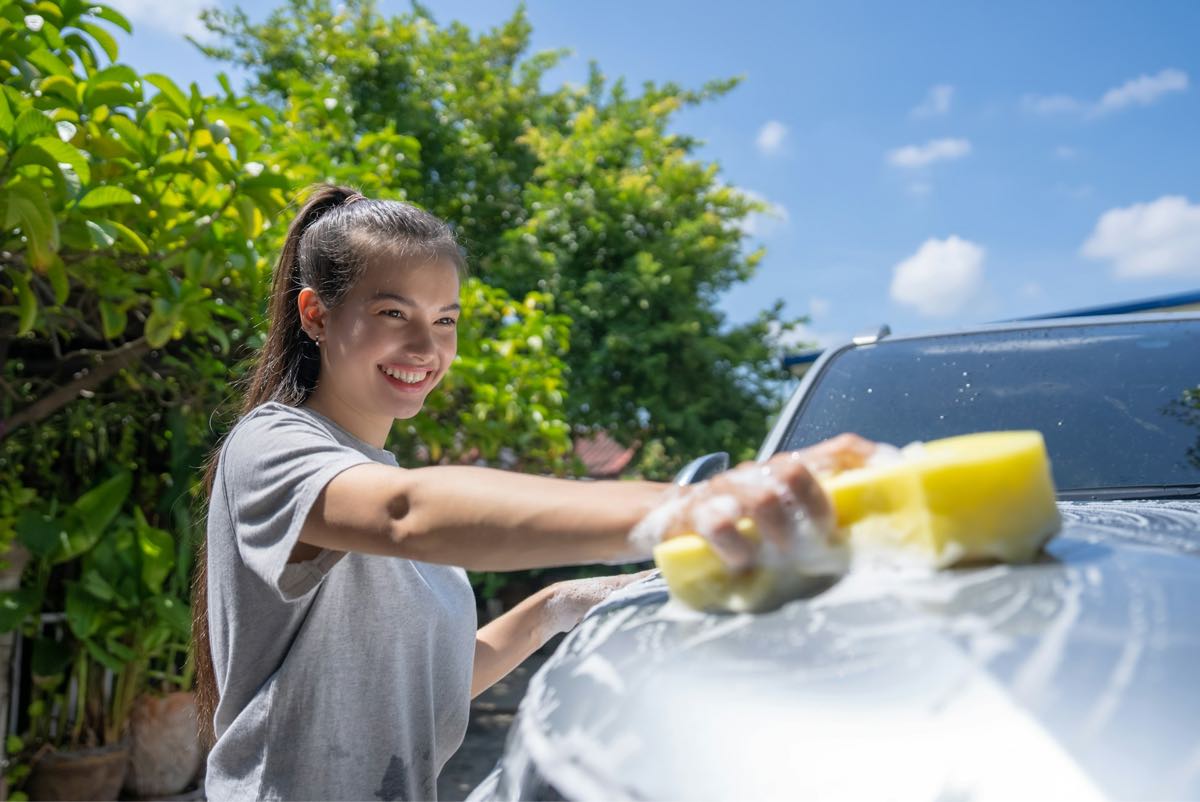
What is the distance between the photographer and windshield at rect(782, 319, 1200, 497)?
1.76 meters

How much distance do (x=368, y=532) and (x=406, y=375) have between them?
494mm

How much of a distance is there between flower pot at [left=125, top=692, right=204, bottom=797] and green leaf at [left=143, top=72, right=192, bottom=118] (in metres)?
A: 2.74

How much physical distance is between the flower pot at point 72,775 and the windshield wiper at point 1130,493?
395cm

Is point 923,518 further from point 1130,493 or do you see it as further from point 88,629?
point 88,629

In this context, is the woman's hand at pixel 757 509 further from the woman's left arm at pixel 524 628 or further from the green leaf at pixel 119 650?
the green leaf at pixel 119 650

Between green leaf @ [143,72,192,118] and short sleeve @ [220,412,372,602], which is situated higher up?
green leaf @ [143,72,192,118]

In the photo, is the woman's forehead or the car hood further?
the woman's forehead

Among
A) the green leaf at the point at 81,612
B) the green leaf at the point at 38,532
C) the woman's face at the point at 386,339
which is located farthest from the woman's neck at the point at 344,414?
the green leaf at the point at 81,612

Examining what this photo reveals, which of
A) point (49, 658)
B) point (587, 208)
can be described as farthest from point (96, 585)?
point (587, 208)

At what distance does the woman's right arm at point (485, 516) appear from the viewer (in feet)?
2.72

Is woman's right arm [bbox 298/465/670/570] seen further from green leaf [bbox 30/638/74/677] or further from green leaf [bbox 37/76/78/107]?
green leaf [bbox 30/638/74/677]

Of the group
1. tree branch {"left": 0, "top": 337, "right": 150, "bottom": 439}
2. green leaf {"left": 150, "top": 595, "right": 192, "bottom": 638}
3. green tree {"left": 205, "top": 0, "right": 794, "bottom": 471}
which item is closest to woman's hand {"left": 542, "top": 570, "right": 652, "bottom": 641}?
tree branch {"left": 0, "top": 337, "right": 150, "bottom": 439}

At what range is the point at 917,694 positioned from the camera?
2.19 ft

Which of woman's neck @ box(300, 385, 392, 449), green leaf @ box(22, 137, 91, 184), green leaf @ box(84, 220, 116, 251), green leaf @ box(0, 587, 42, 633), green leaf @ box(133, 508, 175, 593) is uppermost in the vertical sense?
green leaf @ box(22, 137, 91, 184)
